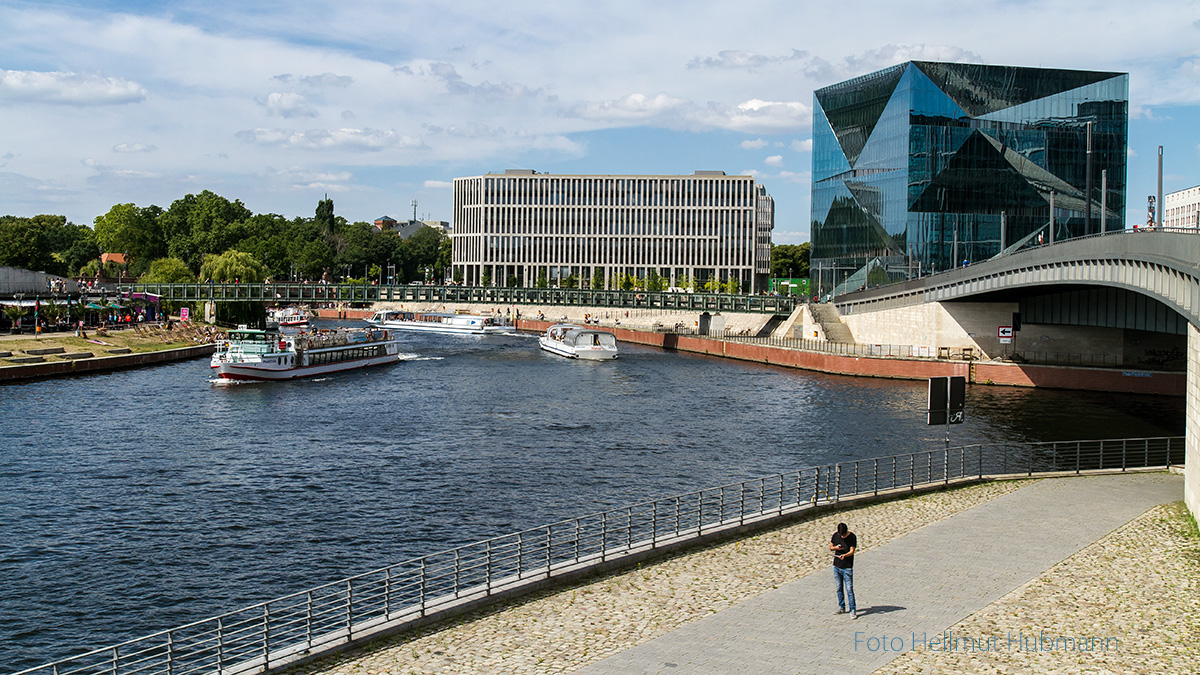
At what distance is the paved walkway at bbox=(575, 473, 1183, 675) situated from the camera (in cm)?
1820

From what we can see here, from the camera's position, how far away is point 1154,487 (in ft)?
110

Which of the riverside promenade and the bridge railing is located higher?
the bridge railing

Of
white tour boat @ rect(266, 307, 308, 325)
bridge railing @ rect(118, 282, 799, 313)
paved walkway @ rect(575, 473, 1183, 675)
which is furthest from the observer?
white tour boat @ rect(266, 307, 308, 325)

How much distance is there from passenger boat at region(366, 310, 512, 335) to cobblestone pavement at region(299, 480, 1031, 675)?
126042 mm

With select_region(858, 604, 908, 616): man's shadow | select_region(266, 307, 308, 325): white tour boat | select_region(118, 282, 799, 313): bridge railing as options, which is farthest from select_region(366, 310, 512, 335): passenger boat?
select_region(858, 604, 908, 616): man's shadow

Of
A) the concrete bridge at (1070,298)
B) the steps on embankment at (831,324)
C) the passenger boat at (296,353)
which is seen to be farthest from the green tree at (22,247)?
the concrete bridge at (1070,298)

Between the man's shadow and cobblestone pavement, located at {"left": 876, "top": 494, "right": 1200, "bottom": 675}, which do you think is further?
the man's shadow

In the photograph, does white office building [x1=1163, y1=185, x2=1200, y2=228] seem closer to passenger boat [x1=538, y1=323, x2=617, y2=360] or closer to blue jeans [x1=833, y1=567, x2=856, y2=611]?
passenger boat [x1=538, y1=323, x2=617, y2=360]

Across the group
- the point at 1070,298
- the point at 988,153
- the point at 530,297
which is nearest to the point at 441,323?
the point at 530,297

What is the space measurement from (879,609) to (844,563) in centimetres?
147

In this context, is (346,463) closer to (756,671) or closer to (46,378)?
(756,671)

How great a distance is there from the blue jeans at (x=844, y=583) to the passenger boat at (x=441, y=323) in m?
131

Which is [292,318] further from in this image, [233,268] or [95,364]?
[95,364]

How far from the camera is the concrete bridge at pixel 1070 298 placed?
34.2 m
